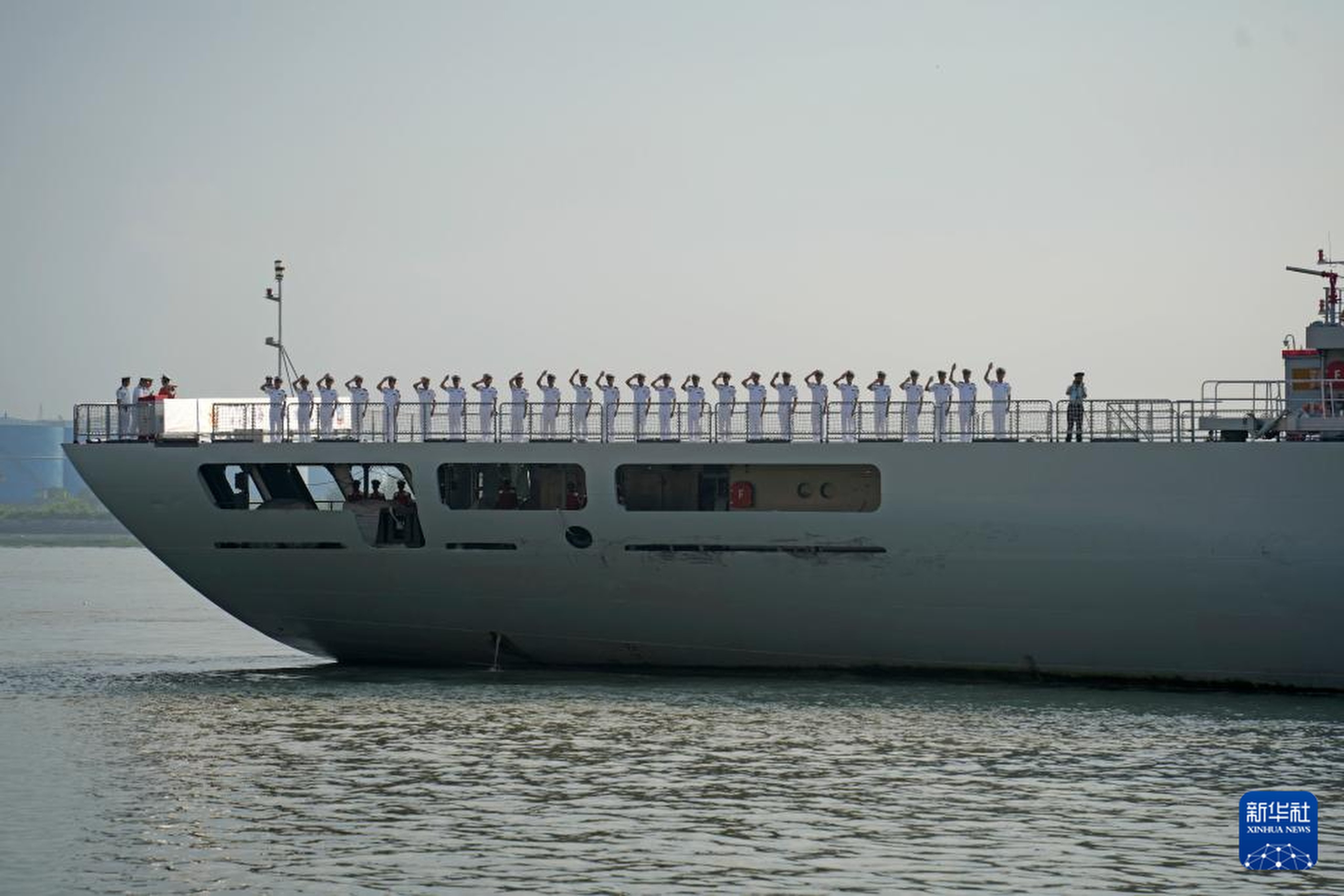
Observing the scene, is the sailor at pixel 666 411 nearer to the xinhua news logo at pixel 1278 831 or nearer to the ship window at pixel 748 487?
the ship window at pixel 748 487

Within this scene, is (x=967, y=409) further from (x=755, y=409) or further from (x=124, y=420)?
(x=124, y=420)

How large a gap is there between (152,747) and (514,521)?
928cm

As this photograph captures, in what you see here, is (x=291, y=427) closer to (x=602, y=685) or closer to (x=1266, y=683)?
(x=602, y=685)

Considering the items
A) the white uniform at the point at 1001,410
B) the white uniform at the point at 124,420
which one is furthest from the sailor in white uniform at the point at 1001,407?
the white uniform at the point at 124,420

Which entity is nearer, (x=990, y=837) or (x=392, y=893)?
(x=392, y=893)

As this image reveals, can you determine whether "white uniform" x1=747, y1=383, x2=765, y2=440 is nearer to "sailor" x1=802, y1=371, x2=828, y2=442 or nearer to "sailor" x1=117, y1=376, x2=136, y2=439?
"sailor" x1=802, y1=371, x2=828, y2=442

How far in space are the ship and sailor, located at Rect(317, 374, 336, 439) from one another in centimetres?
8

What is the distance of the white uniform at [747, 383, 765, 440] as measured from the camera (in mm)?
36281

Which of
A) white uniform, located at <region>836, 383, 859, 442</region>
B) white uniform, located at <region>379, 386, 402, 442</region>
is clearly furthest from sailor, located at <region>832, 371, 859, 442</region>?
white uniform, located at <region>379, 386, 402, 442</region>

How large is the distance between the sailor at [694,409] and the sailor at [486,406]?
3867mm

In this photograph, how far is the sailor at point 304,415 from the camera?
38.8 m

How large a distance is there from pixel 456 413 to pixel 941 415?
9.56 metres

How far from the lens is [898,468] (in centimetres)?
3500

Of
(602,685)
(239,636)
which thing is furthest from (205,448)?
(239,636)
